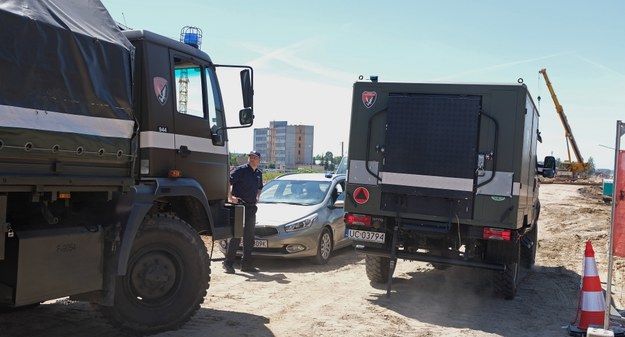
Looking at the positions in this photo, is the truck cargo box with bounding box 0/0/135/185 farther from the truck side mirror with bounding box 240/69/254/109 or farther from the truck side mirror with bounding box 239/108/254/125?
the truck side mirror with bounding box 239/108/254/125

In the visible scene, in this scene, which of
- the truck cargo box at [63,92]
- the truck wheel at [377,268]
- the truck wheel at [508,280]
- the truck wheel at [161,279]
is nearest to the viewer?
the truck cargo box at [63,92]

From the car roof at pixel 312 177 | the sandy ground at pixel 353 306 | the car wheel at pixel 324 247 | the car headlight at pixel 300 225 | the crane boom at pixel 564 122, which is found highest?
the crane boom at pixel 564 122

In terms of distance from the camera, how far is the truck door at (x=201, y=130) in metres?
5.74

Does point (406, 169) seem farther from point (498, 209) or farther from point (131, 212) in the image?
point (131, 212)

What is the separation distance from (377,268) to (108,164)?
4.60 meters

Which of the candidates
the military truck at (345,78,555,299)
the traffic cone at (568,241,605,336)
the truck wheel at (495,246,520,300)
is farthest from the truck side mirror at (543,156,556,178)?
the traffic cone at (568,241,605,336)

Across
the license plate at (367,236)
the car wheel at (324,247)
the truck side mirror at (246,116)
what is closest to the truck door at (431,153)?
the license plate at (367,236)

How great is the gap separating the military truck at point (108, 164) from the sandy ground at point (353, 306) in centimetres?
75

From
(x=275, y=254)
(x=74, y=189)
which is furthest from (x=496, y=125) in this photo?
(x=74, y=189)

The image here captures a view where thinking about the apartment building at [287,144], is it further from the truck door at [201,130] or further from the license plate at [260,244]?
the truck door at [201,130]

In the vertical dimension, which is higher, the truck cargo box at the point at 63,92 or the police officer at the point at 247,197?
the truck cargo box at the point at 63,92

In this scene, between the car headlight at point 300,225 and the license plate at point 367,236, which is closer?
the license plate at point 367,236

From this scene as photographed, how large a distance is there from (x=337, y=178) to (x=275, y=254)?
2533 millimetres

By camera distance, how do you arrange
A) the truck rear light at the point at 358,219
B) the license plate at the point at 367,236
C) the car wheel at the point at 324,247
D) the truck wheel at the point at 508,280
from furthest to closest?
the car wheel at the point at 324,247
the truck rear light at the point at 358,219
the license plate at the point at 367,236
the truck wheel at the point at 508,280
